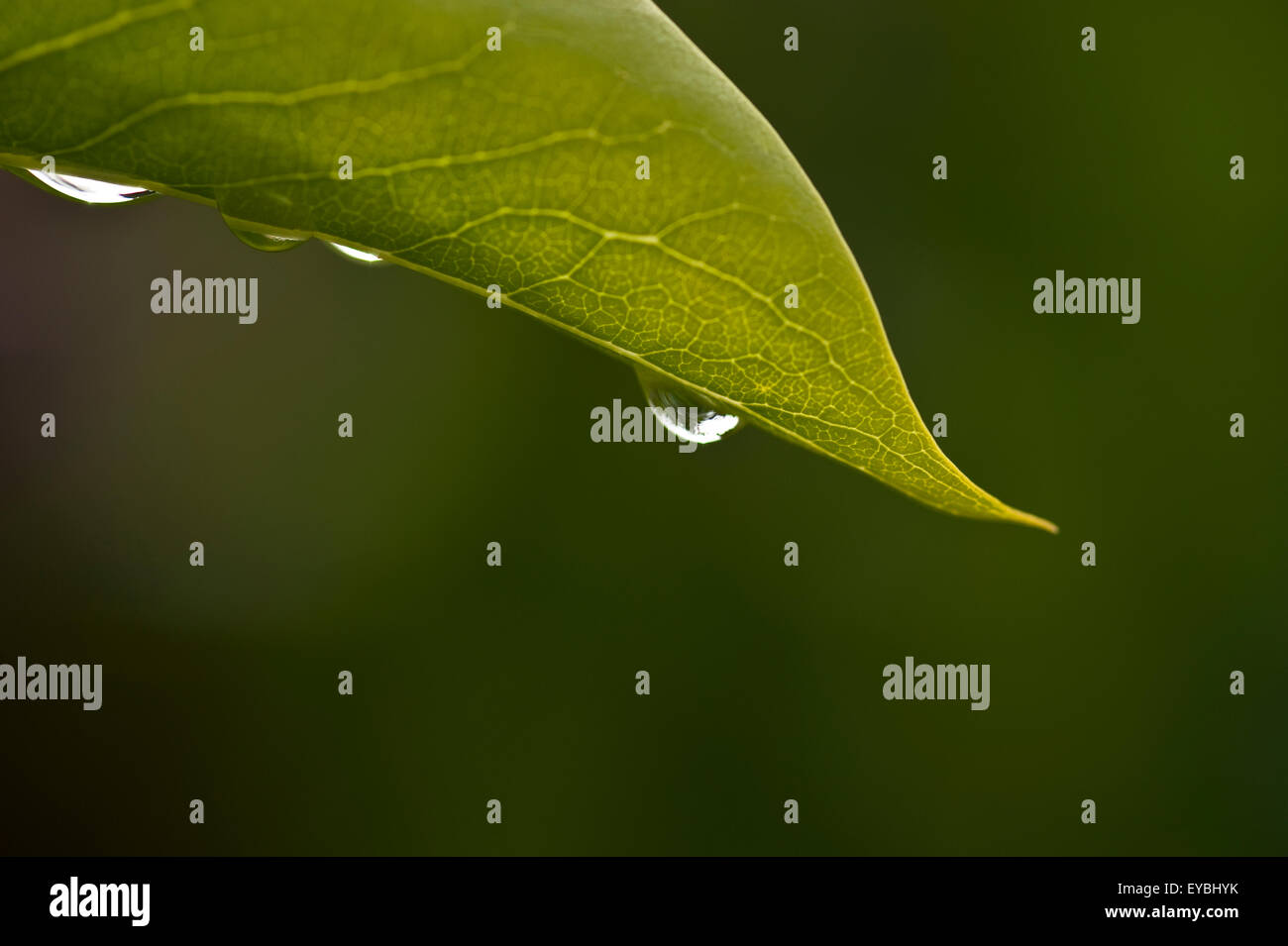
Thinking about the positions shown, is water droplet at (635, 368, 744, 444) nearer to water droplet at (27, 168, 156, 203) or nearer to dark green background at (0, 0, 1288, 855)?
water droplet at (27, 168, 156, 203)

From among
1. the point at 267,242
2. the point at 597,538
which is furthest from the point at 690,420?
the point at 597,538

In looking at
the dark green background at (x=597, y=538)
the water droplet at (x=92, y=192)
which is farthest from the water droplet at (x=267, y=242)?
the dark green background at (x=597, y=538)

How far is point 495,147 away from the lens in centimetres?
23

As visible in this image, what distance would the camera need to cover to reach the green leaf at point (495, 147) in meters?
0.22

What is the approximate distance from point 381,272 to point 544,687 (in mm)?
749

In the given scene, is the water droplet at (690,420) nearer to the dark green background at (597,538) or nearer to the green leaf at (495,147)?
the green leaf at (495,147)

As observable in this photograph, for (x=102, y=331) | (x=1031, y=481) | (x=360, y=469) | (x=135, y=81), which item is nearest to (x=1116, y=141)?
(x=1031, y=481)

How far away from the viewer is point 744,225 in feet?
0.75

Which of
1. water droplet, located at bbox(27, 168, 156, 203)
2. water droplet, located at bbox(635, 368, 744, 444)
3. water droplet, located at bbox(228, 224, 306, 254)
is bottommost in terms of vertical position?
water droplet, located at bbox(635, 368, 744, 444)

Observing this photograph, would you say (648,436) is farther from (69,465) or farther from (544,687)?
(69,465)

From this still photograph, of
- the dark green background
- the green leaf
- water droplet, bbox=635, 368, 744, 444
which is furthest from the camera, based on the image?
the dark green background

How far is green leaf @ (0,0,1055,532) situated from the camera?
22 centimetres

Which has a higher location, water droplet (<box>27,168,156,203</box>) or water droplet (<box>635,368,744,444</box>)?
water droplet (<box>27,168,156,203</box>)

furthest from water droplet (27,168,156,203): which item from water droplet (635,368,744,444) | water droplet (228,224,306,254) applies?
water droplet (635,368,744,444)
